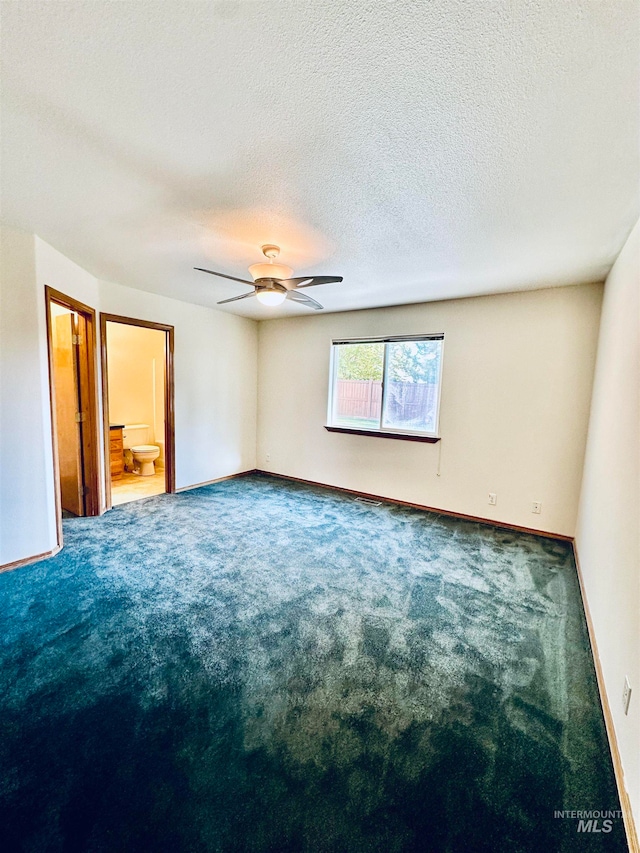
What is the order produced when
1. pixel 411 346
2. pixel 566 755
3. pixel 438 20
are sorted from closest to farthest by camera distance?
pixel 438 20
pixel 566 755
pixel 411 346

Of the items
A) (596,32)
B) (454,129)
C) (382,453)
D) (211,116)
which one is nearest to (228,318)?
(382,453)

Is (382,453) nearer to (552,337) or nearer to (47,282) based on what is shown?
(552,337)

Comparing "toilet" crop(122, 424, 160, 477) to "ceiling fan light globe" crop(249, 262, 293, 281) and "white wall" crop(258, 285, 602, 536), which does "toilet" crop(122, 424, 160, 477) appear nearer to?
"white wall" crop(258, 285, 602, 536)

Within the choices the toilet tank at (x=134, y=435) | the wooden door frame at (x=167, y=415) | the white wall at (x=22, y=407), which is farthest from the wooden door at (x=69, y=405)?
the toilet tank at (x=134, y=435)

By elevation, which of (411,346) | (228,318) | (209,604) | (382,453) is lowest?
(209,604)

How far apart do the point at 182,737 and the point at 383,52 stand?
260 centimetres

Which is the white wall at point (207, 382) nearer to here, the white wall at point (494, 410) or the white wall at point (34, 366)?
the white wall at point (34, 366)

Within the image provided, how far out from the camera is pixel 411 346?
423 cm

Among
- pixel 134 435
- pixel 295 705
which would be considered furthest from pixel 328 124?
pixel 134 435

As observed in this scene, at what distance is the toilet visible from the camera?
5.43 meters

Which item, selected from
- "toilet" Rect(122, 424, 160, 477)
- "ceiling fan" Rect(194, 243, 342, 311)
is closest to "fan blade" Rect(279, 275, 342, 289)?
"ceiling fan" Rect(194, 243, 342, 311)

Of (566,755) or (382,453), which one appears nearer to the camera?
(566,755)

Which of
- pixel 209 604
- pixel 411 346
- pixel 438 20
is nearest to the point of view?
pixel 438 20

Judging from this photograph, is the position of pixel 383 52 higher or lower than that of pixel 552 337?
higher
